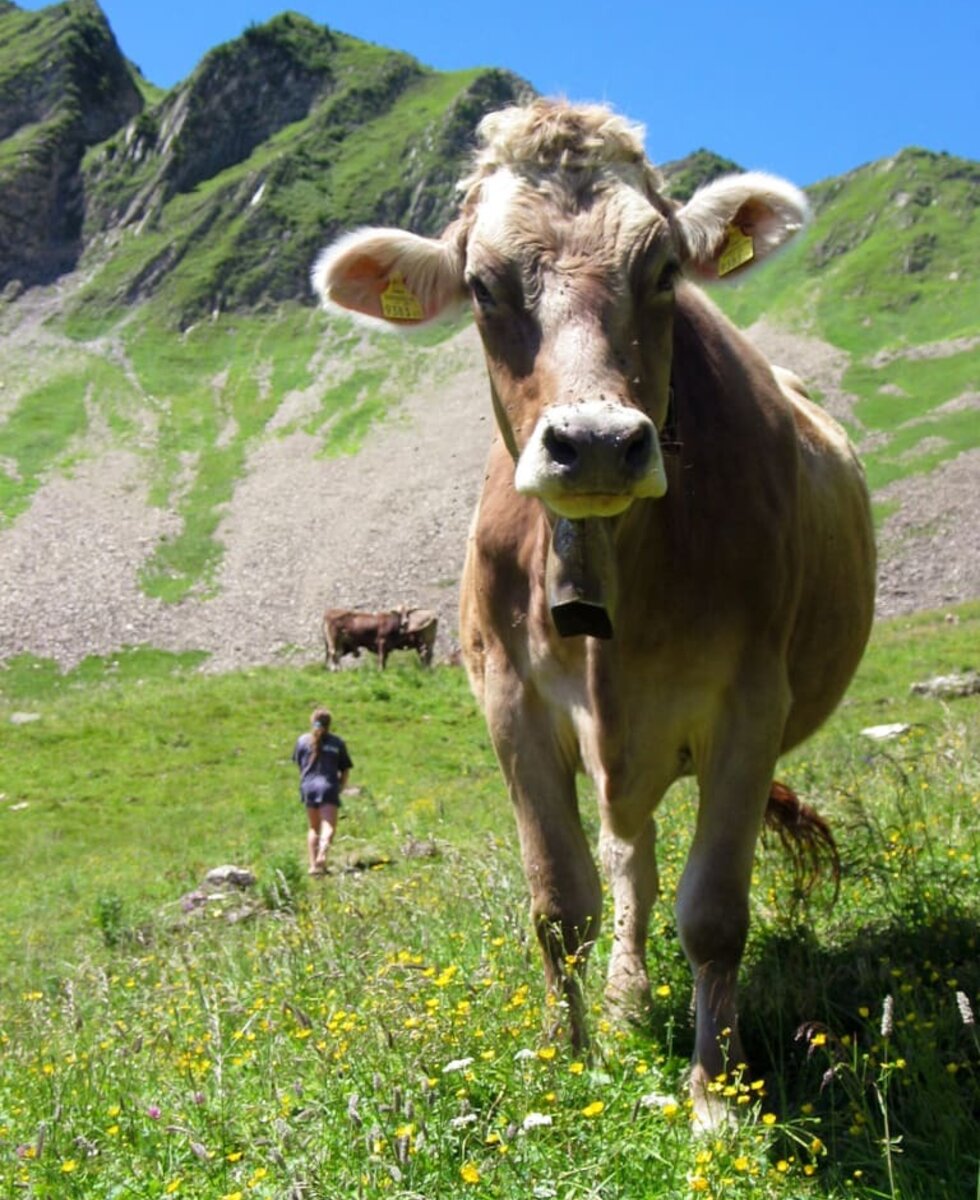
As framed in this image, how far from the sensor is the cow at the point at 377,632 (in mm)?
41125

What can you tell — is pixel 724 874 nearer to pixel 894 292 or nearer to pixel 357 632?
pixel 357 632

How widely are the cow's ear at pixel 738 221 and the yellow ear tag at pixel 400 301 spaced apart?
1.08 metres

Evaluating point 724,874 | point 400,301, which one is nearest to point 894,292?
point 400,301

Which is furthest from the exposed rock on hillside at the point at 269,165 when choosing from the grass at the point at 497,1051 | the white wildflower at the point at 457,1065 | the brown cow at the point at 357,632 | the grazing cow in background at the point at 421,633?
the white wildflower at the point at 457,1065

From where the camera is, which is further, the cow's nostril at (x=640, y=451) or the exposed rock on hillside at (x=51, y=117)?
the exposed rock on hillside at (x=51, y=117)

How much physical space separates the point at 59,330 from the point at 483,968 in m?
111

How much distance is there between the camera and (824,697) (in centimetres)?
667

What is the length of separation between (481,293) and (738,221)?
130 centimetres

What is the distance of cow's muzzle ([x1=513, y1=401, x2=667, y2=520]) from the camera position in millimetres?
3785

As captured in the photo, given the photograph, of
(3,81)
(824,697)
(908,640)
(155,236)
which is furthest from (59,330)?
(824,697)

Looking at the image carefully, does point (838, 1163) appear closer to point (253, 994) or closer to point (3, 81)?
point (253, 994)

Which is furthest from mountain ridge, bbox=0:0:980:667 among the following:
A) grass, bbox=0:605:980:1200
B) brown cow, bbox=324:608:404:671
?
grass, bbox=0:605:980:1200

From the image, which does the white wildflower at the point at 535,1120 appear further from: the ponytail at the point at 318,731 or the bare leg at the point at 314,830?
the ponytail at the point at 318,731

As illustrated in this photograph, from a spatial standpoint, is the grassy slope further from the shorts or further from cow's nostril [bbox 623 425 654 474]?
cow's nostril [bbox 623 425 654 474]
